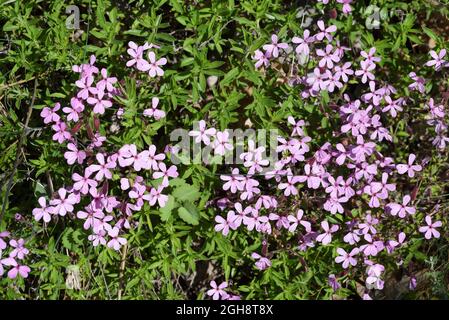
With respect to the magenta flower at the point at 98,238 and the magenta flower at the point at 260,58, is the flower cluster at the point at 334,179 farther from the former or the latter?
the magenta flower at the point at 98,238

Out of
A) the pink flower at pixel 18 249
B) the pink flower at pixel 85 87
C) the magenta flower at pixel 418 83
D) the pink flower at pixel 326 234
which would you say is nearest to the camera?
the pink flower at pixel 85 87

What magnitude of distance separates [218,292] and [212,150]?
2.32 ft

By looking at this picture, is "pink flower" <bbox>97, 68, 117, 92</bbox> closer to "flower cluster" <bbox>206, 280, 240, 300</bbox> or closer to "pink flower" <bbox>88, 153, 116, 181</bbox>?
"pink flower" <bbox>88, 153, 116, 181</bbox>

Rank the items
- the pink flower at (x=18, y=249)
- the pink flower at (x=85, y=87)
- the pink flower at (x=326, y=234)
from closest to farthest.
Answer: the pink flower at (x=85, y=87) < the pink flower at (x=18, y=249) < the pink flower at (x=326, y=234)

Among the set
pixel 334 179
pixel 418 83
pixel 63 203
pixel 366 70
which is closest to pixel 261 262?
pixel 334 179

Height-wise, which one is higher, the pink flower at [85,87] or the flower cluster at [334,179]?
the pink flower at [85,87]

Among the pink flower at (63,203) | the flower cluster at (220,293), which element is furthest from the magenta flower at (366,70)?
the pink flower at (63,203)

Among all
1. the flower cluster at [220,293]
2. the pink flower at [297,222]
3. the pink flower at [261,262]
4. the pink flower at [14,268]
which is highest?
the pink flower at [297,222]

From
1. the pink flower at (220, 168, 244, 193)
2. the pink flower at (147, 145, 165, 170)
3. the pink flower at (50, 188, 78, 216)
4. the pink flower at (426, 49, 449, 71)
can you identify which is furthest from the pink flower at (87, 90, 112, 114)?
the pink flower at (426, 49, 449, 71)

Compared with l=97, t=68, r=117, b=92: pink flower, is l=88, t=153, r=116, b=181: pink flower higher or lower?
lower

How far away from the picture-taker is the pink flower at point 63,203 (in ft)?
8.87

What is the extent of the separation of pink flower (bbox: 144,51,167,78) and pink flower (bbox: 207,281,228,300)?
3.49 ft

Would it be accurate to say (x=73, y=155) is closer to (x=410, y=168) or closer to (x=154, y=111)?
(x=154, y=111)

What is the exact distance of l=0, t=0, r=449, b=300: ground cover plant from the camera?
279cm
